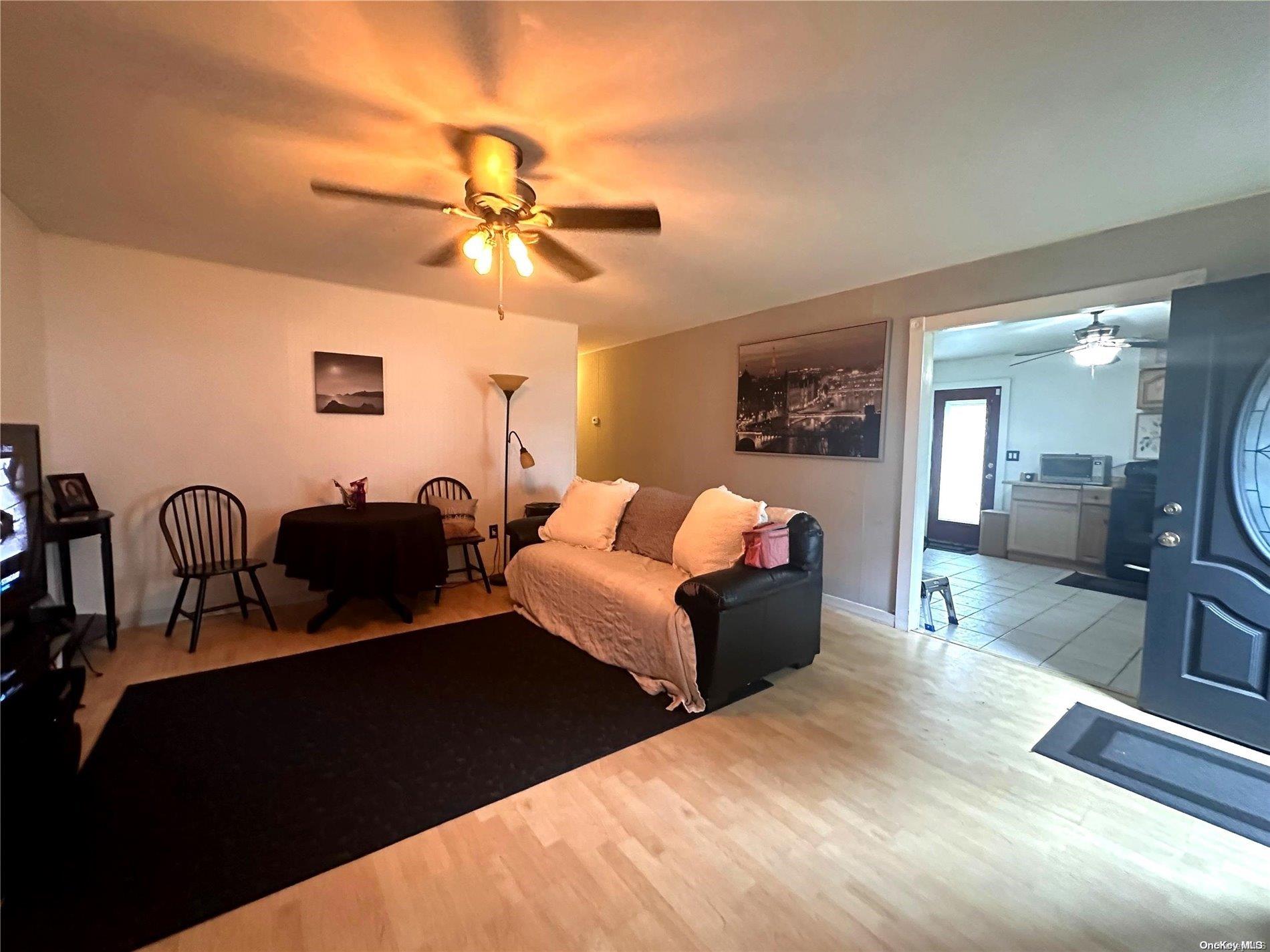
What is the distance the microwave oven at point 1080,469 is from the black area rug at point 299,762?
17.7ft

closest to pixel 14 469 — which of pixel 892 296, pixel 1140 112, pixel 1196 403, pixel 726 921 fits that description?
pixel 726 921

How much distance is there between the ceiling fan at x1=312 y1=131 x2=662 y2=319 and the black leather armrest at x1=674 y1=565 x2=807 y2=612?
1.54m

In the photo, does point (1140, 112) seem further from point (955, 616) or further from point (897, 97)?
point (955, 616)

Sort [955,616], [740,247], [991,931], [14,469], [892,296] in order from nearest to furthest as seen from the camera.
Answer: [991,931], [14,469], [740,247], [892,296], [955,616]

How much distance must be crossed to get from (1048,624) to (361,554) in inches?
183

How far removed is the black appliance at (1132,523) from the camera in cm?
473

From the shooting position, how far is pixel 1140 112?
1.70m

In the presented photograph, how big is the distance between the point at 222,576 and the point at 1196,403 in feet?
18.6

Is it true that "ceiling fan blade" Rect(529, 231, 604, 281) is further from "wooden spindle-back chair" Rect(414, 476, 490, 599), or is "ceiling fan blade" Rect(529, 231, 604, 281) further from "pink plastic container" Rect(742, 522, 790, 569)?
"wooden spindle-back chair" Rect(414, 476, 490, 599)

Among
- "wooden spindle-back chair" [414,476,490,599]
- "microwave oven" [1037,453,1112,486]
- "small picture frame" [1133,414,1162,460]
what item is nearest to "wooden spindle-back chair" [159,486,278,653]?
"wooden spindle-back chair" [414,476,490,599]

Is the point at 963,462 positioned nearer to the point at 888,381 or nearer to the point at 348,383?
the point at 888,381

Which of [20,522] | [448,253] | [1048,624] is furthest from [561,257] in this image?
[1048,624]

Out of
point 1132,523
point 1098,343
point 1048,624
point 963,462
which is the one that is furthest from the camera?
point 963,462

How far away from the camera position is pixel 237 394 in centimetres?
354
